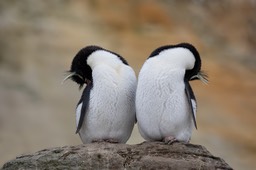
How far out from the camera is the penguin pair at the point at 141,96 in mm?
3320

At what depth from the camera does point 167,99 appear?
331cm

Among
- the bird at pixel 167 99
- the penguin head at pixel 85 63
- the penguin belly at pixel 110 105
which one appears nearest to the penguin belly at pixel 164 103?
the bird at pixel 167 99

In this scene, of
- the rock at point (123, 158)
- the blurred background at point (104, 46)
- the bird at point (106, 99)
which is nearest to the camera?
the rock at point (123, 158)

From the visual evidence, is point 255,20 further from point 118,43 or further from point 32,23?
point 32,23

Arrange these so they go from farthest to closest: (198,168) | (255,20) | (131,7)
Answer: (255,20) < (131,7) < (198,168)

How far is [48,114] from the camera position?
8.48 metres

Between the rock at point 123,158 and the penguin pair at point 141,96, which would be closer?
the rock at point 123,158

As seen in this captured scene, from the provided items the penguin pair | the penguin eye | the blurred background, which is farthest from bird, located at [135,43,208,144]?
the blurred background

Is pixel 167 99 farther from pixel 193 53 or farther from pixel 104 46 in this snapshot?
pixel 104 46

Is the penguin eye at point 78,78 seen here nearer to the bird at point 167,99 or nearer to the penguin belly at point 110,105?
the penguin belly at point 110,105

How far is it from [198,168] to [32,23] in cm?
618

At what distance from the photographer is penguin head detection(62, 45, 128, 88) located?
3506 mm

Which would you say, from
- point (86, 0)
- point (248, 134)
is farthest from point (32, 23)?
point (248, 134)

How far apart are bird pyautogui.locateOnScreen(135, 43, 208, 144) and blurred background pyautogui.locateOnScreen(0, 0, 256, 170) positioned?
4.38 meters
